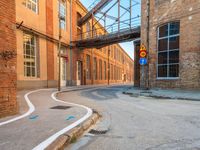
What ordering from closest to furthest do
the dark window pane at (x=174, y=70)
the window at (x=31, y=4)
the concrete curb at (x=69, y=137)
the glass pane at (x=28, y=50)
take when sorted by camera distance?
the concrete curb at (x=69, y=137) → the dark window pane at (x=174, y=70) → the window at (x=31, y=4) → the glass pane at (x=28, y=50)

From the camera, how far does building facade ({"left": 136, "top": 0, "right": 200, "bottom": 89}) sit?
1294 centimetres

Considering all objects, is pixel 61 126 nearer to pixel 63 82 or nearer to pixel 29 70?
pixel 29 70

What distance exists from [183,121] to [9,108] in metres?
5.16

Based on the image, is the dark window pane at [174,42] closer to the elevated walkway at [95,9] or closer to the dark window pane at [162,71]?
the dark window pane at [162,71]

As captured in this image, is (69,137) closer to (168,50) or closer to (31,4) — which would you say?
(168,50)

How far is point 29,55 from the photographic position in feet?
50.4

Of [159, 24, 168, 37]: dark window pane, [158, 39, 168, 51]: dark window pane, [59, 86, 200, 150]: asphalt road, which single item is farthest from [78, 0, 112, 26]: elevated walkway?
[59, 86, 200, 150]: asphalt road

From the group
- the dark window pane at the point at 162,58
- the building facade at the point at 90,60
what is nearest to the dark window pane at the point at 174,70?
the dark window pane at the point at 162,58

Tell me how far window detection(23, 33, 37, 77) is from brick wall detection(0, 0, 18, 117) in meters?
9.62

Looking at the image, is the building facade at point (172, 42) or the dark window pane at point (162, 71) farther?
the dark window pane at point (162, 71)

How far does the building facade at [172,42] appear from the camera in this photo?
12938 millimetres

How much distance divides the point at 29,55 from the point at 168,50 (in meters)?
11.4

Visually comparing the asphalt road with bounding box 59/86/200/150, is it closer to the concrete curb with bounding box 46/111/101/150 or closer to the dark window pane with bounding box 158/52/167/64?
the concrete curb with bounding box 46/111/101/150

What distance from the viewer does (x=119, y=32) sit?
19.8 meters
